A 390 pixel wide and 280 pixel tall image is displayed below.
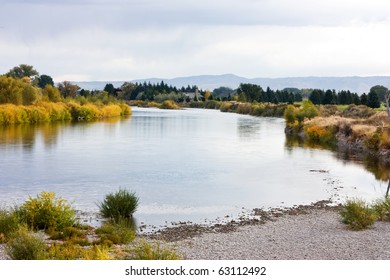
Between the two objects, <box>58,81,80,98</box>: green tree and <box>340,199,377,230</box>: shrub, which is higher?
<box>58,81,80,98</box>: green tree

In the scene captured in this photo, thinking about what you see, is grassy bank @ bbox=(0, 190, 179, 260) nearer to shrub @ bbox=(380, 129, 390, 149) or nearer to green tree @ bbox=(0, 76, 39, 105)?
shrub @ bbox=(380, 129, 390, 149)

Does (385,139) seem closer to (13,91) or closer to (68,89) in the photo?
(13,91)

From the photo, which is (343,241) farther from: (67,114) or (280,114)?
(280,114)

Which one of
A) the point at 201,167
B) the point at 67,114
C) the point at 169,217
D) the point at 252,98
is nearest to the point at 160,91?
the point at 252,98

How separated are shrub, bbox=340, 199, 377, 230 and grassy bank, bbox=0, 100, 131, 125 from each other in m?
35.1

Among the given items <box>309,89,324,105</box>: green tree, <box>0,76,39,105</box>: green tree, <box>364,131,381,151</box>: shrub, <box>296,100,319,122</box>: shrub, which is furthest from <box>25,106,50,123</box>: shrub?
<box>309,89,324,105</box>: green tree

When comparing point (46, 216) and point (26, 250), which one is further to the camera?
point (46, 216)

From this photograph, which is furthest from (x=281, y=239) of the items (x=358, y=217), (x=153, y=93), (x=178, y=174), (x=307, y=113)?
(x=153, y=93)

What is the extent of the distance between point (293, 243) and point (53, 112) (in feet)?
139

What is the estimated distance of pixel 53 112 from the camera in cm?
4850

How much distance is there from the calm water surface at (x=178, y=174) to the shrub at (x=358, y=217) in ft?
A: 10.8

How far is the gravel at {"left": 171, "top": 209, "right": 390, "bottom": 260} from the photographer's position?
801 cm

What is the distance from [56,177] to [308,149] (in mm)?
16226

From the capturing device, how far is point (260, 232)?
1052 centimetres
